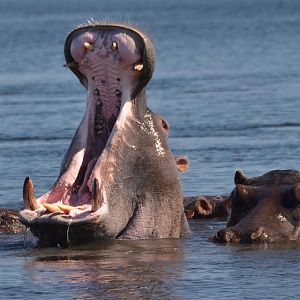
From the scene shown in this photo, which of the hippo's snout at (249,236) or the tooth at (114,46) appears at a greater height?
the tooth at (114,46)

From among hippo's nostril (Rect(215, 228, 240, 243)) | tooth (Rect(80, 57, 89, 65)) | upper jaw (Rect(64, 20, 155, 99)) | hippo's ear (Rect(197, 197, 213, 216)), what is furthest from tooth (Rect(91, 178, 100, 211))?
hippo's ear (Rect(197, 197, 213, 216))

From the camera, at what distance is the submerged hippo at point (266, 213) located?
1112cm

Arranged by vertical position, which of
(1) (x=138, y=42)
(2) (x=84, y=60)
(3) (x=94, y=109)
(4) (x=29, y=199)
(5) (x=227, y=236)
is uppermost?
(1) (x=138, y=42)

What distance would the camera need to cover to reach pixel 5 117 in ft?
73.9

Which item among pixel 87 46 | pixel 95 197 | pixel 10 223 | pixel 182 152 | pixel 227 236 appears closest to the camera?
pixel 95 197

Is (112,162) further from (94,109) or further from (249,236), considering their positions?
(249,236)

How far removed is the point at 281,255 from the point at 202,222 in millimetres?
2406

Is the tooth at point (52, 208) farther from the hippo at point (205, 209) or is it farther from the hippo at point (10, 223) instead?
the hippo at point (205, 209)

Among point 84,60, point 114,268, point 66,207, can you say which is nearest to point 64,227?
point 66,207

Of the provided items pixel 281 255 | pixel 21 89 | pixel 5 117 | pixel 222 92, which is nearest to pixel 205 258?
pixel 281 255

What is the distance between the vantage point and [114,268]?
10.1 meters

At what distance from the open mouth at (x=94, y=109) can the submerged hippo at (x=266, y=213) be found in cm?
106

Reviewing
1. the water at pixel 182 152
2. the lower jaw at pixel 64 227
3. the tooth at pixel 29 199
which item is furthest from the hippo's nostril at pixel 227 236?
the tooth at pixel 29 199

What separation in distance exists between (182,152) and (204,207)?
4.57 meters
